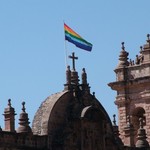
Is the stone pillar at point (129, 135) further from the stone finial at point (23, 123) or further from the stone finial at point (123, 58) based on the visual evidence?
the stone finial at point (23, 123)

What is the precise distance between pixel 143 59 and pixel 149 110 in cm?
312

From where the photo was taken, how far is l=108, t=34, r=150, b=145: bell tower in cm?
5380

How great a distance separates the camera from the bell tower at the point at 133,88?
2118 inches

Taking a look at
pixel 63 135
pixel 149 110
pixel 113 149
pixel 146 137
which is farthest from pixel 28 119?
pixel 149 110

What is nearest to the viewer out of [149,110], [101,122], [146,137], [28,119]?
[28,119]

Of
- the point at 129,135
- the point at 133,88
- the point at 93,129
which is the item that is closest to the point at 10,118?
the point at 93,129

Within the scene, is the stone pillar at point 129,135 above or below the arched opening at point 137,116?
below

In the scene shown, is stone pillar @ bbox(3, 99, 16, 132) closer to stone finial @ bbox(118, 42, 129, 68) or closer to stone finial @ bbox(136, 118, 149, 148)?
stone finial @ bbox(136, 118, 149, 148)

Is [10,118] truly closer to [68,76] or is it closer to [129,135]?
[68,76]

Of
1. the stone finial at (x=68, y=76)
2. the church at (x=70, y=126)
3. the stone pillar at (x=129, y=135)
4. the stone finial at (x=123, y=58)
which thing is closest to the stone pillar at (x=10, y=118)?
the church at (x=70, y=126)

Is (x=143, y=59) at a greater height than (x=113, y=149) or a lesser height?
greater

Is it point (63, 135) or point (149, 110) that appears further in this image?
point (149, 110)

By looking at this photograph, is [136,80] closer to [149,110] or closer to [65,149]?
[149,110]

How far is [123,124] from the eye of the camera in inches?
2142
